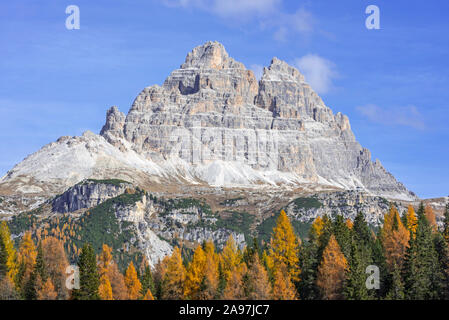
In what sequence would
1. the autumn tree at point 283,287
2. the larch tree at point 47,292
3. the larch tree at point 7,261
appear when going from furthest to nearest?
the larch tree at point 7,261
the larch tree at point 47,292
the autumn tree at point 283,287

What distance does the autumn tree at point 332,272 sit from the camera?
424 feet

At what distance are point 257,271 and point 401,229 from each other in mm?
39942

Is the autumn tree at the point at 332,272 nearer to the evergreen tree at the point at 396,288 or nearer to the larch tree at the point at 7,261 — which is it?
the evergreen tree at the point at 396,288

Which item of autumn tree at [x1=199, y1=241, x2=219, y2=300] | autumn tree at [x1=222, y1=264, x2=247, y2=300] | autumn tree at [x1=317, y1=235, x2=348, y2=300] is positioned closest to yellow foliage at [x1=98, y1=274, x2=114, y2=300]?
autumn tree at [x1=199, y1=241, x2=219, y2=300]

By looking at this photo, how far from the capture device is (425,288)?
431 feet

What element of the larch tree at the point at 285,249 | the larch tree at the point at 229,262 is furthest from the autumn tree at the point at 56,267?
the larch tree at the point at 285,249

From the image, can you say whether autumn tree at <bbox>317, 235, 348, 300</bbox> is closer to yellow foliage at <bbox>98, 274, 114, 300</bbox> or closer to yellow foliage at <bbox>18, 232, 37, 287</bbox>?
yellow foliage at <bbox>98, 274, 114, 300</bbox>

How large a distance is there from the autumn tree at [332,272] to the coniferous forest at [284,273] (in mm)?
172

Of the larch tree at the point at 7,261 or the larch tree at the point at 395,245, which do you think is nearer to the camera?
the larch tree at the point at 7,261

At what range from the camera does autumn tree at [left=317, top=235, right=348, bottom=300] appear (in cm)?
12912

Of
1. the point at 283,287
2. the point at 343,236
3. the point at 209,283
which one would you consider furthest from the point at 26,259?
the point at 343,236

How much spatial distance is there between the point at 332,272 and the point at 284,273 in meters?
11.2
